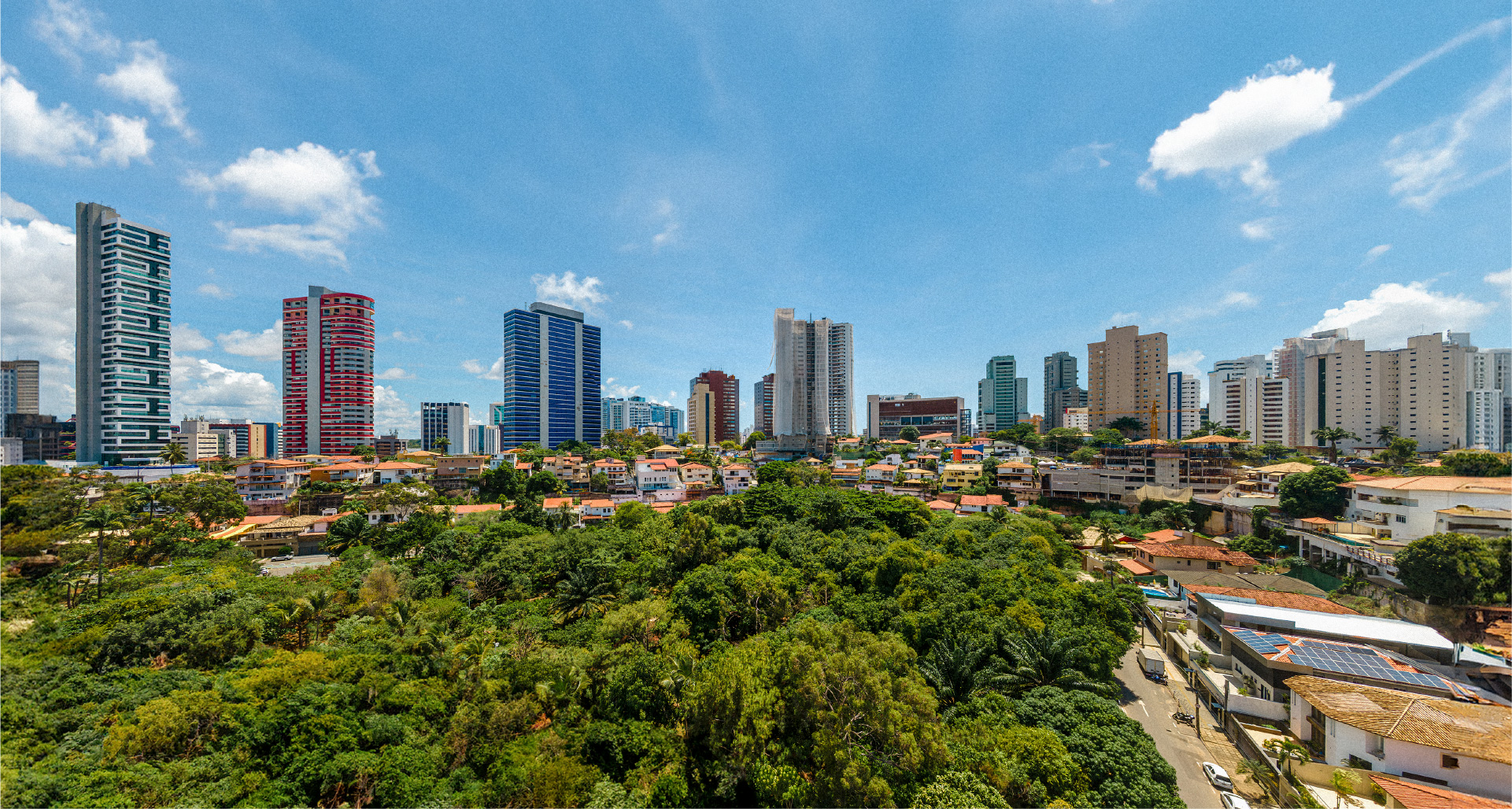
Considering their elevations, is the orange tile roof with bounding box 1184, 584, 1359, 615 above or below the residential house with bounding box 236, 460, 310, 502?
below

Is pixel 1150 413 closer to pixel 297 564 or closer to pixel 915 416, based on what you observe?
pixel 915 416

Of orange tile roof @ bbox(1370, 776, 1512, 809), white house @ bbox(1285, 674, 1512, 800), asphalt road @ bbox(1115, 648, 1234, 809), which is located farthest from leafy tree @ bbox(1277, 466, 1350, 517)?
orange tile roof @ bbox(1370, 776, 1512, 809)

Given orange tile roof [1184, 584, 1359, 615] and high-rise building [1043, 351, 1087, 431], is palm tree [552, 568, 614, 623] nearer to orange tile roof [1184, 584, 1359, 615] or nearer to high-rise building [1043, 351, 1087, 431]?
Answer: orange tile roof [1184, 584, 1359, 615]

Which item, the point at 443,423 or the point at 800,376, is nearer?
the point at 800,376

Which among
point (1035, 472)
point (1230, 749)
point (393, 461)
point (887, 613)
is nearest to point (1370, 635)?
point (1230, 749)

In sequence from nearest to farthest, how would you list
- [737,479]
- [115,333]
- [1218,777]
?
[1218,777] → [115,333] → [737,479]

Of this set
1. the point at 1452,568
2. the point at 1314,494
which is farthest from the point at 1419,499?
the point at 1452,568

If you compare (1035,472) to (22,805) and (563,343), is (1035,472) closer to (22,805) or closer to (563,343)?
(22,805)

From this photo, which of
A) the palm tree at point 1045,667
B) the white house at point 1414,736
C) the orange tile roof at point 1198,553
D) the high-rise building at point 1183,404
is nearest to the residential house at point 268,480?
the palm tree at point 1045,667
